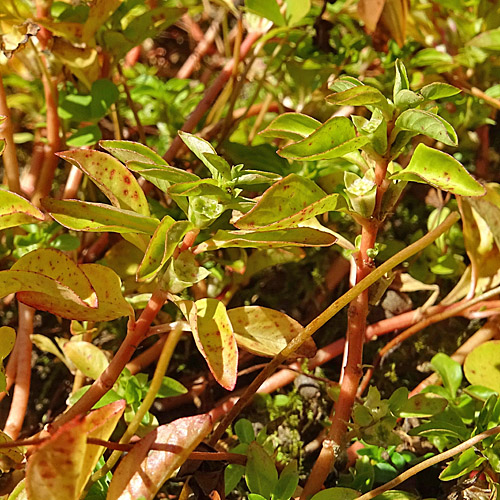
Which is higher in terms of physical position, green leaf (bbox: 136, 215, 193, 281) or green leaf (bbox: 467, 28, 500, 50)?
Answer: green leaf (bbox: 467, 28, 500, 50)

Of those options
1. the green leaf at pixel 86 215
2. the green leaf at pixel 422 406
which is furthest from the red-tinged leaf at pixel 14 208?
the green leaf at pixel 422 406

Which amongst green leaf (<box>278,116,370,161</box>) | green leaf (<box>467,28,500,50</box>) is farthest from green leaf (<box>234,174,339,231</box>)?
green leaf (<box>467,28,500,50</box>)

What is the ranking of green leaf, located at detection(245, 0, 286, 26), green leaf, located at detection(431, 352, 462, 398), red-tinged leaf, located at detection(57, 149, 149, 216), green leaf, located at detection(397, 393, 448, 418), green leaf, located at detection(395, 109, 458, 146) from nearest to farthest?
green leaf, located at detection(395, 109, 458, 146) < red-tinged leaf, located at detection(57, 149, 149, 216) < green leaf, located at detection(397, 393, 448, 418) < green leaf, located at detection(431, 352, 462, 398) < green leaf, located at detection(245, 0, 286, 26)

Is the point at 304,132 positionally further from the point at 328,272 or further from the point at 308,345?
the point at 328,272

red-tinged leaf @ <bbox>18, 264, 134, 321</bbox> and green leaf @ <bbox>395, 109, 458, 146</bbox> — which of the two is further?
red-tinged leaf @ <bbox>18, 264, 134, 321</bbox>

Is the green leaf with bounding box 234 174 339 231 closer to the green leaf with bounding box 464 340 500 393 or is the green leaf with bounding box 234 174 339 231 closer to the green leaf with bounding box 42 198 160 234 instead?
the green leaf with bounding box 42 198 160 234
